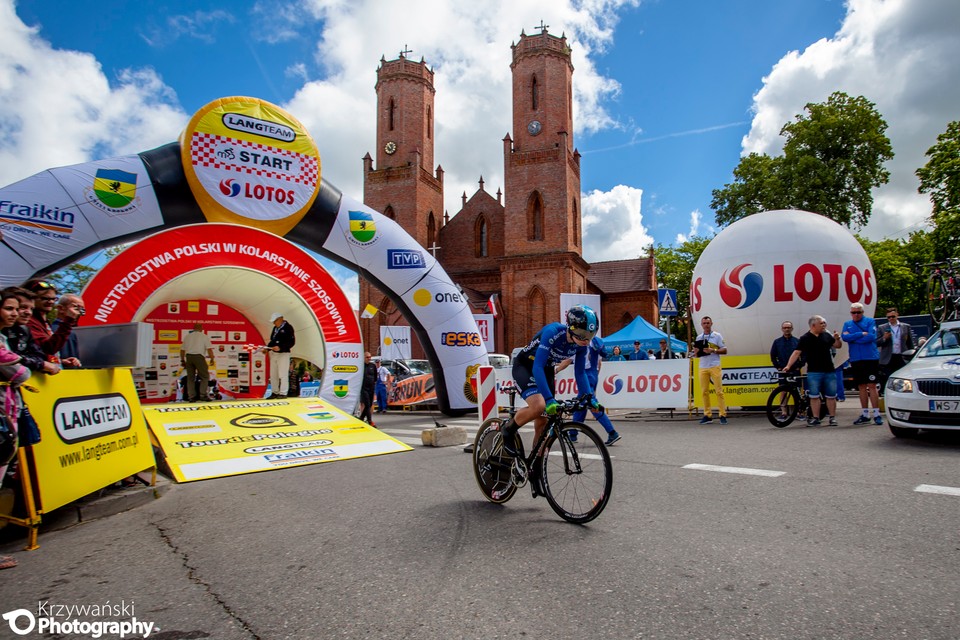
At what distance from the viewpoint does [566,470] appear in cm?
434

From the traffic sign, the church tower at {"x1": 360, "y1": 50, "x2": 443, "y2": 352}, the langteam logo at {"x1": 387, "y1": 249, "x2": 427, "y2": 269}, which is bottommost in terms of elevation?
the traffic sign

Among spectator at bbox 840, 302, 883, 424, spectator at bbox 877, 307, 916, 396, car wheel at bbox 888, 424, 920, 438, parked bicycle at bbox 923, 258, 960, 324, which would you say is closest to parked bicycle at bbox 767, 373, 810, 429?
spectator at bbox 840, 302, 883, 424

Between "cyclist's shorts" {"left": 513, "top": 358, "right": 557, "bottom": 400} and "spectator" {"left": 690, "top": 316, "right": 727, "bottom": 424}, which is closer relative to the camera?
"cyclist's shorts" {"left": 513, "top": 358, "right": 557, "bottom": 400}

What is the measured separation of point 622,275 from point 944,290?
32.5 m

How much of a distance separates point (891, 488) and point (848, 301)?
352 inches

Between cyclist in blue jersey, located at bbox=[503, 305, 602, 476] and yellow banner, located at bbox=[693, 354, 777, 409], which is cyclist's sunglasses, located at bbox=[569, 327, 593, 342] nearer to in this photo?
cyclist in blue jersey, located at bbox=[503, 305, 602, 476]

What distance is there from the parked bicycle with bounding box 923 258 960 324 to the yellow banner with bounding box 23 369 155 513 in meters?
16.6

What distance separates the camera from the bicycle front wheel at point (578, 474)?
4137mm

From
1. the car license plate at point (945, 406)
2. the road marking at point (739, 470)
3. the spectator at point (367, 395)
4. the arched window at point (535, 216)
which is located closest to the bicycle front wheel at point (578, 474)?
→ the road marking at point (739, 470)

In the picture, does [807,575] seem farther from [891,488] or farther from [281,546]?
[281,546]

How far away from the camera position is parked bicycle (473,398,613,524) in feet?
13.6

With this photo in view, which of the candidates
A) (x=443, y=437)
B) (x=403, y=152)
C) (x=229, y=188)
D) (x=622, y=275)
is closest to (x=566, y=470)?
(x=443, y=437)

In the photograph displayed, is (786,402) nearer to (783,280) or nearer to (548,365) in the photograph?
(783,280)

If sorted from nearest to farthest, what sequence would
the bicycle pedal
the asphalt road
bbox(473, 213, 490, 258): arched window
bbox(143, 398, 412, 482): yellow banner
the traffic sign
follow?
the asphalt road
the bicycle pedal
bbox(143, 398, 412, 482): yellow banner
the traffic sign
bbox(473, 213, 490, 258): arched window
